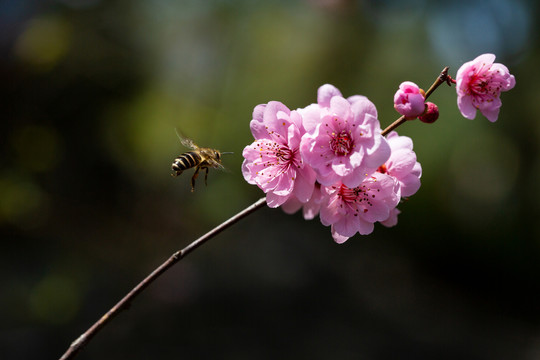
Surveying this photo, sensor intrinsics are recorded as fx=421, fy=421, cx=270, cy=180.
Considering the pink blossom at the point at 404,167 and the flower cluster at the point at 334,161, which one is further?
the pink blossom at the point at 404,167

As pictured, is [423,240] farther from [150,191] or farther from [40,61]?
[40,61]

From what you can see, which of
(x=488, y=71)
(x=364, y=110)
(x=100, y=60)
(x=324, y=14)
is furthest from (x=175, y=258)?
(x=324, y=14)

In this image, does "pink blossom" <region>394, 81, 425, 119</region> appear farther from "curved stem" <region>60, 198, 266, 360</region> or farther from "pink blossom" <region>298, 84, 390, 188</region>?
"curved stem" <region>60, 198, 266, 360</region>

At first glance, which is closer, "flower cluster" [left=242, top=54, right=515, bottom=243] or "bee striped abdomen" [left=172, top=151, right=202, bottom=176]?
"flower cluster" [left=242, top=54, right=515, bottom=243]

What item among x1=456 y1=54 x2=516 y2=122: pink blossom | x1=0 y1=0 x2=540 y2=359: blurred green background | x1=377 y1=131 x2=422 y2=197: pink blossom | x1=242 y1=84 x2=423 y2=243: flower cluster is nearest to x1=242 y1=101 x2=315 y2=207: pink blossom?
x1=242 y1=84 x2=423 y2=243: flower cluster

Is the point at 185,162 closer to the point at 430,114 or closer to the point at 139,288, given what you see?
the point at 139,288

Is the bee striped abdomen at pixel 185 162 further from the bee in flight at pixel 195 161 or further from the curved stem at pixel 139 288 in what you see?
the curved stem at pixel 139 288

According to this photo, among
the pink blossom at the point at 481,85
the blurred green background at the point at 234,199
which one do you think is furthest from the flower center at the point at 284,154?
the blurred green background at the point at 234,199
